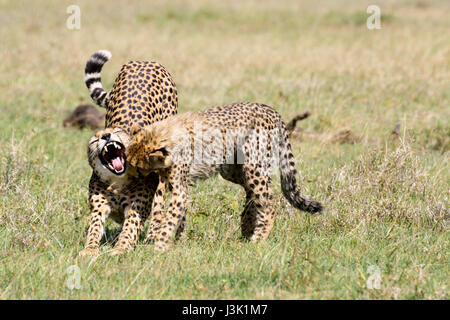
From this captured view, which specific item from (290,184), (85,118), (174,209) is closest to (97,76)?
(174,209)

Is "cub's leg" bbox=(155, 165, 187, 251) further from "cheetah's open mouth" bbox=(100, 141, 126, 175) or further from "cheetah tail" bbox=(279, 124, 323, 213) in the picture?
"cheetah tail" bbox=(279, 124, 323, 213)

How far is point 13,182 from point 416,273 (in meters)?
3.60

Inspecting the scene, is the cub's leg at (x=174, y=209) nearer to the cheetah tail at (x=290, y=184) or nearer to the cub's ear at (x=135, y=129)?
the cub's ear at (x=135, y=129)

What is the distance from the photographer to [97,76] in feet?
19.7

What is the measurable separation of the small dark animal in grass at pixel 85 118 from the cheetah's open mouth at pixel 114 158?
3658 millimetres

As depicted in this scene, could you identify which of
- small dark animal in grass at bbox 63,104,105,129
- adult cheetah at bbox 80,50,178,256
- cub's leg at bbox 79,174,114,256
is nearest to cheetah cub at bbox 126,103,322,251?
adult cheetah at bbox 80,50,178,256

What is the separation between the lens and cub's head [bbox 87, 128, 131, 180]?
4.76 meters

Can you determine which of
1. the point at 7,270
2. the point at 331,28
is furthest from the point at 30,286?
the point at 331,28

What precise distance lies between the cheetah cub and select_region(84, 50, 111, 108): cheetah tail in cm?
108

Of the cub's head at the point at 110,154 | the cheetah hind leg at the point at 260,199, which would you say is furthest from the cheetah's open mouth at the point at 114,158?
the cheetah hind leg at the point at 260,199

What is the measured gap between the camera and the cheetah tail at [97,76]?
19.4 ft
